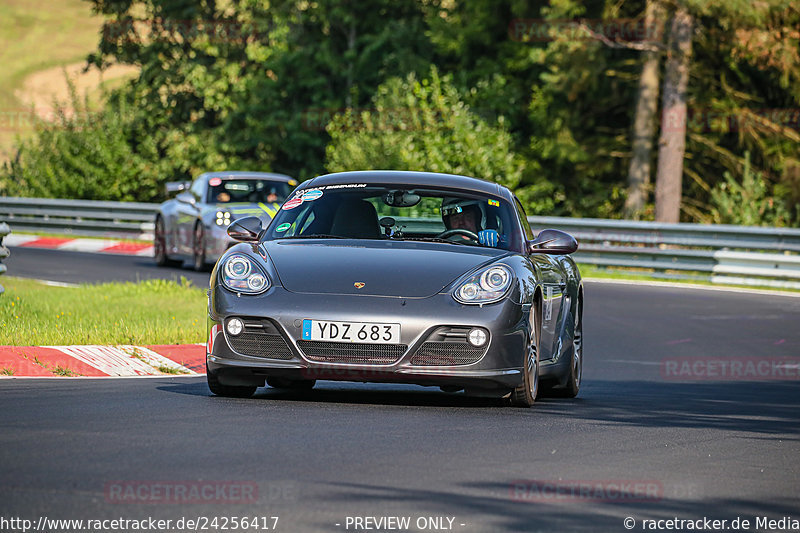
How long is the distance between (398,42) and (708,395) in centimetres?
3824

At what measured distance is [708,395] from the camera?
433 inches

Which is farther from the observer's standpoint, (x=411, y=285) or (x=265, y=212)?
(x=265, y=212)

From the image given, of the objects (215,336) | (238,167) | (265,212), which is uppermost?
(215,336)

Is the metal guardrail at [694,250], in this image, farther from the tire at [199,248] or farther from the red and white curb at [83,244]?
the red and white curb at [83,244]

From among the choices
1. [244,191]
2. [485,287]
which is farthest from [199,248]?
[485,287]

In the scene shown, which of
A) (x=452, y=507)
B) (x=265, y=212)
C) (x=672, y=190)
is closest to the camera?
(x=452, y=507)

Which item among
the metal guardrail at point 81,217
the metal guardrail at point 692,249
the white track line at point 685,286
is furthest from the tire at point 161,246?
the white track line at point 685,286

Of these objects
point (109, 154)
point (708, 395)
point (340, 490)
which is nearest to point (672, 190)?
point (109, 154)

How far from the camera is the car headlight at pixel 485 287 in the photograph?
859 centimetres

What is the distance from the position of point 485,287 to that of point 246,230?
1709 mm

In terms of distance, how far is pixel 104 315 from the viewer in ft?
46.5

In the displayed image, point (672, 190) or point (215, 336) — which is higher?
point (215, 336)

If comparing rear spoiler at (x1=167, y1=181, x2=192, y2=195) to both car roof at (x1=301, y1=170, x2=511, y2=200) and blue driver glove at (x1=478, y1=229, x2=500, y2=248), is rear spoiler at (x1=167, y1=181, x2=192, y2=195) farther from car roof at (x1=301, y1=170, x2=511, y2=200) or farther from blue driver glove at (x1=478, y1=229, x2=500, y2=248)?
blue driver glove at (x1=478, y1=229, x2=500, y2=248)

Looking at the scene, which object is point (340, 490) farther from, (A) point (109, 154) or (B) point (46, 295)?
(A) point (109, 154)
